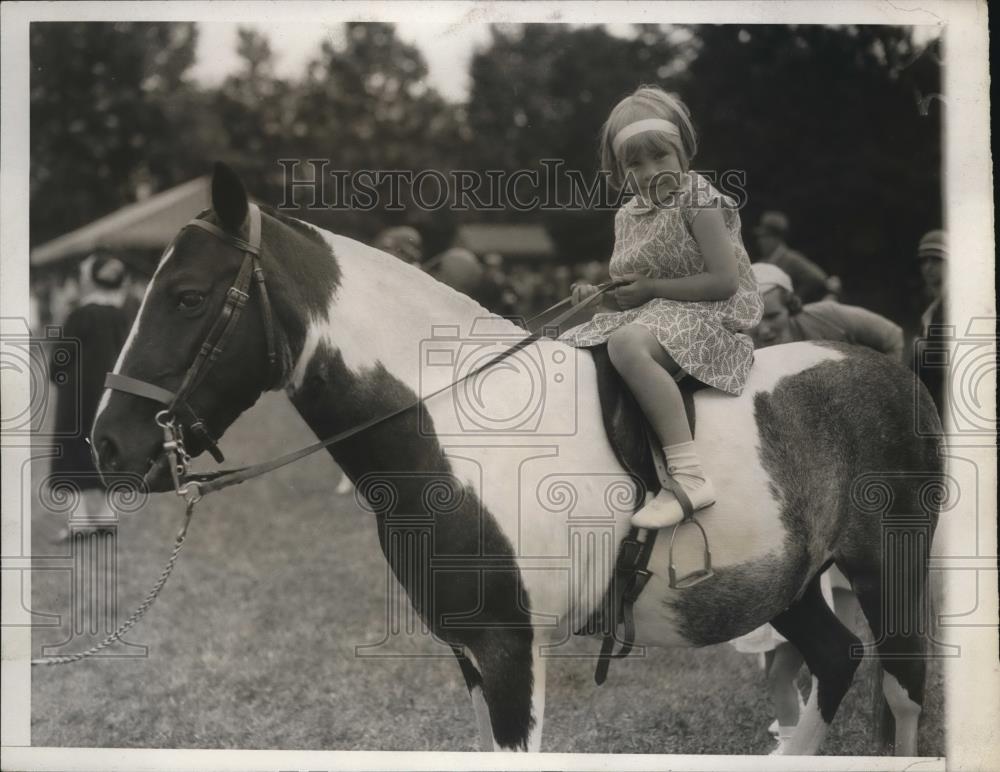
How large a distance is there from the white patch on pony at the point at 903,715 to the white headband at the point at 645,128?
2.32m

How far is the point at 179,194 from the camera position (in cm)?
2256

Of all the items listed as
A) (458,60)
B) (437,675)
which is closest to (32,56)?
(437,675)

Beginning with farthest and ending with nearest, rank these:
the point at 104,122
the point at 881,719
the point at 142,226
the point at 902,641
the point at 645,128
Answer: the point at 142,226, the point at 104,122, the point at 881,719, the point at 902,641, the point at 645,128

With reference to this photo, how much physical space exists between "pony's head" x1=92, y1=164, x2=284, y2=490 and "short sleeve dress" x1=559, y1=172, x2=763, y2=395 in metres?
1.14

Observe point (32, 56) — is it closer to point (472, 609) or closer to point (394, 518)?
Answer: point (394, 518)

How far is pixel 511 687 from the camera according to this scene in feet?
10.2

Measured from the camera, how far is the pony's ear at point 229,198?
2.92 metres

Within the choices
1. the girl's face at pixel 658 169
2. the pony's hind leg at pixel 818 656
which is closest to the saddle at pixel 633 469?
the girl's face at pixel 658 169

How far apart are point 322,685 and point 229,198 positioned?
343cm

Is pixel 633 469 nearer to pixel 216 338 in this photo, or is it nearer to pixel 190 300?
pixel 216 338

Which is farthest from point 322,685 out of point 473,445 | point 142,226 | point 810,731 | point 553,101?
point 142,226

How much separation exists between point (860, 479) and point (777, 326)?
240cm

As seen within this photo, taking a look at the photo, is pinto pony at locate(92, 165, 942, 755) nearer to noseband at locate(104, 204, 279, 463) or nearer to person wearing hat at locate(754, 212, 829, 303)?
noseband at locate(104, 204, 279, 463)

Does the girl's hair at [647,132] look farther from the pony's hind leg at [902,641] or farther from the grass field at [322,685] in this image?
the grass field at [322,685]
